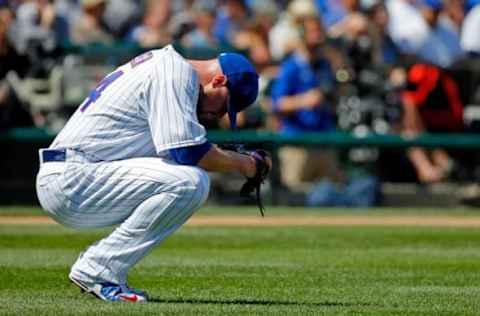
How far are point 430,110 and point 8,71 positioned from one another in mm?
5503

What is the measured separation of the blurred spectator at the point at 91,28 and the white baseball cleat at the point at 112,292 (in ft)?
33.6

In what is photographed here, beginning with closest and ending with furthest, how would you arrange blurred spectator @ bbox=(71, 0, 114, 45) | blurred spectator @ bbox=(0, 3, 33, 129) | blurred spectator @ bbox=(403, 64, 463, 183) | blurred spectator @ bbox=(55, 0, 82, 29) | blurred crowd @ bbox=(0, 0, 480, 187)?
1. blurred spectator @ bbox=(0, 3, 33, 129)
2. blurred crowd @ bbox=(0, 0, 480, 187)
3. blurred spectator @ bbox=(403, 64, 463, 183)
4. blurred spectator @ bbox=(71, 0, 114, 45)
5. blurred spectator @ bbox=(55, 0, 82, 29)

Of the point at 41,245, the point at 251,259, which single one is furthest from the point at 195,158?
the point at 41,245

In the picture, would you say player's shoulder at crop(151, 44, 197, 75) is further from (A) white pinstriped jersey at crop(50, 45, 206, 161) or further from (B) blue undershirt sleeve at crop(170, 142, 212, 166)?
(B) blue undershirt sleeve at crop(170, 142, 212, 166)

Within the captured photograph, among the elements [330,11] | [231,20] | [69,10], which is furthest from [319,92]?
[69,10]

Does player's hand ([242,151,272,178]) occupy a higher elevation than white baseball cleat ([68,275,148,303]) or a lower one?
higher

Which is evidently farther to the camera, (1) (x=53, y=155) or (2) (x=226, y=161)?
(1) (x=53, y=155)

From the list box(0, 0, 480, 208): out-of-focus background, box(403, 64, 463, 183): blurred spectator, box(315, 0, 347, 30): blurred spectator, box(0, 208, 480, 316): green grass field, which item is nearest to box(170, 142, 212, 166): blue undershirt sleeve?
box(0, 208, 480, 316): green grass field

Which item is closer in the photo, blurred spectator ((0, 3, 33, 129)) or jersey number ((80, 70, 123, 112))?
jersey number ((80, 70, 123, 112))

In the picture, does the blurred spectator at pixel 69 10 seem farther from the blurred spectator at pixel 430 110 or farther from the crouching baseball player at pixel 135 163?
the crouching baseball player at pixel 135 163

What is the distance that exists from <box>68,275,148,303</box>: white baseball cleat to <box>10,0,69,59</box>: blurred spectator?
382 inches

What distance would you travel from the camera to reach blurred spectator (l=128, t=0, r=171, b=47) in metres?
17.0

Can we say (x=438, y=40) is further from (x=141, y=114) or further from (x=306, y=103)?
(x=141, y=114)

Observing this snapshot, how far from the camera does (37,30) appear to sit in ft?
53.8
